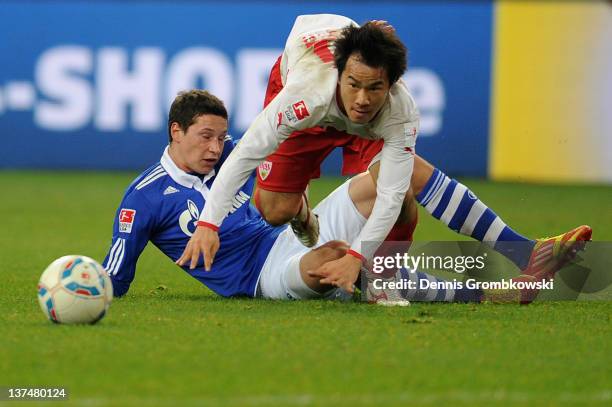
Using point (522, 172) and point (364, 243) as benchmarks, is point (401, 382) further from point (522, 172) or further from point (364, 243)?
point (522, 172)

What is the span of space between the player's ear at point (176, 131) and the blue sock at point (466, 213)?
1199 millimetres

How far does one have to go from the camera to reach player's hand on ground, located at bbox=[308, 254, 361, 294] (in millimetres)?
4773

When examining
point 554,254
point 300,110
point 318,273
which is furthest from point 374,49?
point 554,254

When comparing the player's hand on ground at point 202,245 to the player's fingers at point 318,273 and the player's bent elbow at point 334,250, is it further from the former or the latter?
the player's bent elbow at point 334,250

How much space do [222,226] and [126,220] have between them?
49cm

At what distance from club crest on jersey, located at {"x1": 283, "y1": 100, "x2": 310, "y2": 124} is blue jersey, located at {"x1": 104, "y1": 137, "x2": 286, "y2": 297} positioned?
2.89ft

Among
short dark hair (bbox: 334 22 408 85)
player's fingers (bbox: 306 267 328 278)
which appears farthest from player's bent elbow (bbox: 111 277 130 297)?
short dark hair (bbox: 334 22 408 85)

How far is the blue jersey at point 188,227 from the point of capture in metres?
5.38

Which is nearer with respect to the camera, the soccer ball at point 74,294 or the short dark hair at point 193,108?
the soccer ball at point 74,294

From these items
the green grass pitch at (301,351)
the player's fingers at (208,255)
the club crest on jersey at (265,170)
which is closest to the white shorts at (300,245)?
the green grass pitch at (301,351)

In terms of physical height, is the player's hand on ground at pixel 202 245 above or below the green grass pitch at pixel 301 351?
above

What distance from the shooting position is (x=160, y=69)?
13969mm

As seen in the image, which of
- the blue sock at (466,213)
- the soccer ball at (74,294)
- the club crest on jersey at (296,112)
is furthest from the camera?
the blue sock at (466,213)

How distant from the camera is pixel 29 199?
11508mm
